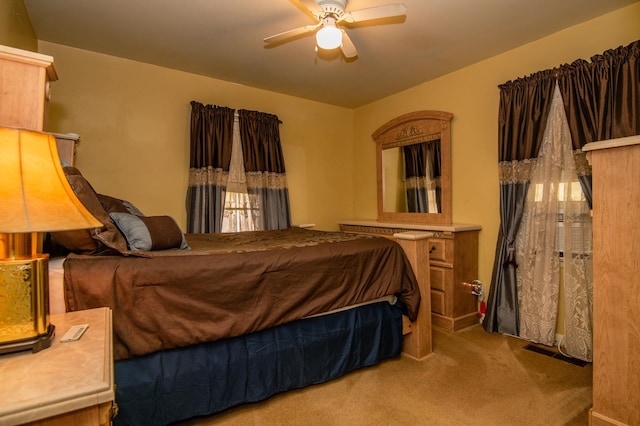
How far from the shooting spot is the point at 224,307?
5.49ft

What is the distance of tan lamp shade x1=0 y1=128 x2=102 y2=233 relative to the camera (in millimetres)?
776

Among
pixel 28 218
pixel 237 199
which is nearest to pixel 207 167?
pixel 237 199

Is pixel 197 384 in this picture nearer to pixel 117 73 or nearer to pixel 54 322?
pixel 54 322

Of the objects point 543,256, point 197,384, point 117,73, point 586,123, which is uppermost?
point 117,73

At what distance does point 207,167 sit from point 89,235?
6.22 feet

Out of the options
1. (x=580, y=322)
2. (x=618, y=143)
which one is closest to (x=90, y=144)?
(x=618, y=143)

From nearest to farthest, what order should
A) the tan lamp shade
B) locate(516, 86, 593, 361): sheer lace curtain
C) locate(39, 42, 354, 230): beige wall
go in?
the tan lamp shade
locate(516, 86, 593, 361): sheer lace curtain
locate(39, 42, 354, 230): beige wall

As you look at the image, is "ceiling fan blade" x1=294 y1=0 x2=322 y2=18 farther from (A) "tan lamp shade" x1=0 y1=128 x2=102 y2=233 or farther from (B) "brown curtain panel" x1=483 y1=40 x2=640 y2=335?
(B) "brown curtain panel" x1=483 y1=40 x2=640 y2=335

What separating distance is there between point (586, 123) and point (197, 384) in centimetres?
305

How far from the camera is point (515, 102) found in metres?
2.84

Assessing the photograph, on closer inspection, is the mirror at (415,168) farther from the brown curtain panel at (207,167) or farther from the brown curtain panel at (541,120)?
the brown curtain panel at (207,167)

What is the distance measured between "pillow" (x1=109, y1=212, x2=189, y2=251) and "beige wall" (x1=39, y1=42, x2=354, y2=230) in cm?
139

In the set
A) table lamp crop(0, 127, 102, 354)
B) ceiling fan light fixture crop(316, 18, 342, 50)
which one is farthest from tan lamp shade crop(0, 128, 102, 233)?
ceiling fan light fixture crop(316, 18, 342, 50)

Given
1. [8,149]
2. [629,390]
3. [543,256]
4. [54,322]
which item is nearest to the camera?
→ [8,149]
